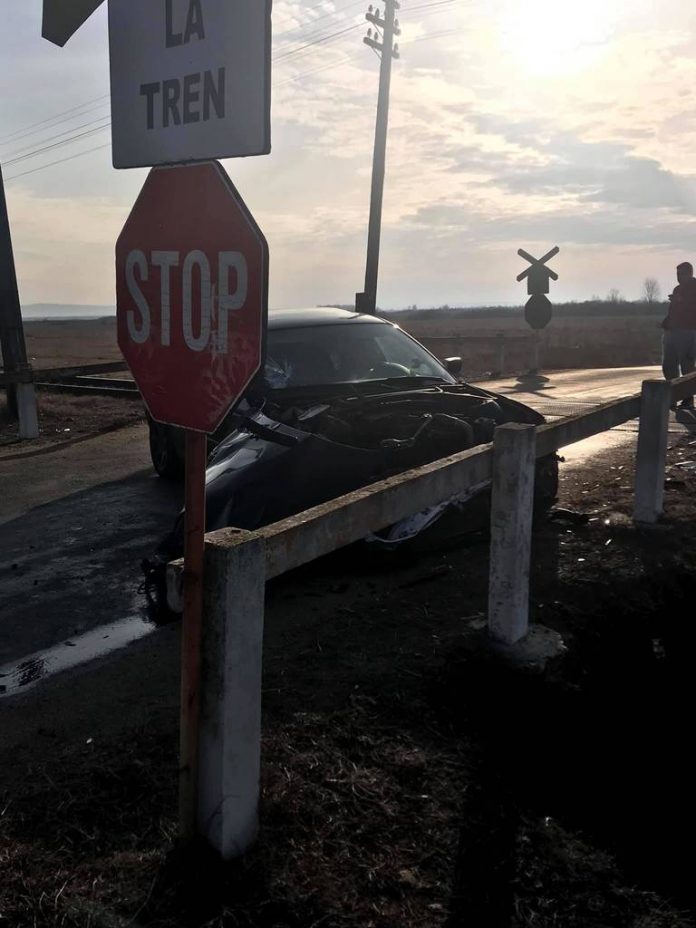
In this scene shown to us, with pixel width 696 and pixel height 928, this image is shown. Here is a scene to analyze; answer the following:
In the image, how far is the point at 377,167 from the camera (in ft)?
72.7

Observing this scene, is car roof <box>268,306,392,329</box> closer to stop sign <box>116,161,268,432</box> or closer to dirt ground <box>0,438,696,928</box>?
dirt ground <box>0,438,696,928</box>

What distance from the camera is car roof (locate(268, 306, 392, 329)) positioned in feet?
24.0

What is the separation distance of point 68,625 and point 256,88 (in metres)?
3.52

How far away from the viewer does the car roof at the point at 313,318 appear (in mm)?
7309

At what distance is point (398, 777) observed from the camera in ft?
9.45

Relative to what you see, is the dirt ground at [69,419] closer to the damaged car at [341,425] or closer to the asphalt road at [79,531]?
the asphalt road at [79,531]

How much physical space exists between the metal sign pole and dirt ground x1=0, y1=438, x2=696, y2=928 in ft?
0.55

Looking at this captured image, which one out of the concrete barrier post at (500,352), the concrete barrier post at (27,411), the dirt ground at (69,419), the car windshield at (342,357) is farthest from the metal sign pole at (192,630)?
the concrete barrier post at (500,352)

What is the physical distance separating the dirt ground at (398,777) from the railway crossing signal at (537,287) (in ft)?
52.2

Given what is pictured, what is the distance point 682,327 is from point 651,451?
25.3 feet

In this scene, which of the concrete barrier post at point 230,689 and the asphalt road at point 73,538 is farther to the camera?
the asphalt road at point 73,538

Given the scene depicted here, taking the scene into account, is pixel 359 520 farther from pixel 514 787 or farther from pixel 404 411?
pixel 404 411

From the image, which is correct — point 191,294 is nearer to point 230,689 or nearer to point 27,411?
point 230,689

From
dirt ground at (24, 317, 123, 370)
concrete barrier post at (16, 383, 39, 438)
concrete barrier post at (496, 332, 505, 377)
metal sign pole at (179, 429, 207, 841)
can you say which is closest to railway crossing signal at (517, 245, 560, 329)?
concrete barrier post at (496, 332, 505, 377)
